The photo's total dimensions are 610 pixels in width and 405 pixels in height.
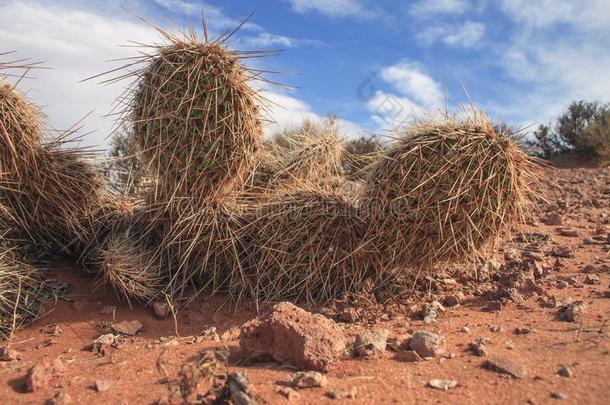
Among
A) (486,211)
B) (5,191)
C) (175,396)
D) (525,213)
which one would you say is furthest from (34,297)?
(525,213)

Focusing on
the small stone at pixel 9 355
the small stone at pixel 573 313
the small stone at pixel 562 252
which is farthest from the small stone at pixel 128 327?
the small stone at pixel 562 252

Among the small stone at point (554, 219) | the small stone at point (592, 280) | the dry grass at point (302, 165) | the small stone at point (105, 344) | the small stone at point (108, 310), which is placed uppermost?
the dry grass at point (302, 165)

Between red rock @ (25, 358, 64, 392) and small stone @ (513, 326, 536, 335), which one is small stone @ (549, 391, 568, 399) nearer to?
small stone @ (513, 326, 536, 335)

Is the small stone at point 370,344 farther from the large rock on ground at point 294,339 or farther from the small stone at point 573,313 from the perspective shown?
the small stone at point 573,313

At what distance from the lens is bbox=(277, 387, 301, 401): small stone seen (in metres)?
2.55

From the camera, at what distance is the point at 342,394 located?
2.59 m

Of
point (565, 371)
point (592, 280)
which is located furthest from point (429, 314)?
point (592, 280)

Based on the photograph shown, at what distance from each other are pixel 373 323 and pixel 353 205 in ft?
3.24

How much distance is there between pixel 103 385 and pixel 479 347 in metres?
2.06

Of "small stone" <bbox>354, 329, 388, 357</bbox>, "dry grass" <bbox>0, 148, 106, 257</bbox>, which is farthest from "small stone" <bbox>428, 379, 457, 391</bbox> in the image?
"dry grass" <bbox>0, 148, 106, 257</bbox>

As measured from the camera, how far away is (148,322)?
433cm

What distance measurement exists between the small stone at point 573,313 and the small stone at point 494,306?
1.41ft

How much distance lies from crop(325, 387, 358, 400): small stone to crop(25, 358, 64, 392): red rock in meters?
1.52

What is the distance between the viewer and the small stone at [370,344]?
3.15 meters
